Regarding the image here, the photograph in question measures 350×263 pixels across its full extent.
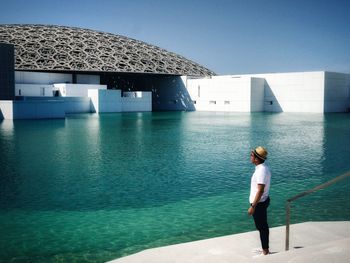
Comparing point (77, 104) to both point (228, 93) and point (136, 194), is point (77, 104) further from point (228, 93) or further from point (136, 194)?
point (136, 194)

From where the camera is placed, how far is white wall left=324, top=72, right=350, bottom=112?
165ft

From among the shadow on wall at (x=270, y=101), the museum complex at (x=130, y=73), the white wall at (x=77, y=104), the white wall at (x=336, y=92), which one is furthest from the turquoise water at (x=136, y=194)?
the shadow on wall at (x=270, y=101)

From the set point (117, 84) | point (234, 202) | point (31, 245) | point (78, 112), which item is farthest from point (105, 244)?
point (117, 84)

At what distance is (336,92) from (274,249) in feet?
167

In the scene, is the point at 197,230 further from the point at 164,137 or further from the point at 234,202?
the point at 164,137

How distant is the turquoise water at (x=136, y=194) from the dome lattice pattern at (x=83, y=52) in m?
34.6

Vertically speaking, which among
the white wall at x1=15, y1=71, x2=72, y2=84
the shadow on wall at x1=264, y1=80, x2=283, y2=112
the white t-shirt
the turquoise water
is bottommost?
the turquoise water

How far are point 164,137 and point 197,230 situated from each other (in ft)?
49.1

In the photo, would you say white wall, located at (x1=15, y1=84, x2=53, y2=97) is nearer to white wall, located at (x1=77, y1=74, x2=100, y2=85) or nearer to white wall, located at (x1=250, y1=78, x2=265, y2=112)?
white wall, located at (x1=77, y1=74, x2=100, y2=85)

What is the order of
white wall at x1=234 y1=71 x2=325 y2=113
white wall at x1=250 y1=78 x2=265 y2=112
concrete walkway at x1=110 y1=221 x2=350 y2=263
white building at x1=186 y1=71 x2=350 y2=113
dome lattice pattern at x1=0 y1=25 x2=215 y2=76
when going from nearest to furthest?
concrete walkway at x1=110 y1=221 x2=350 y2=263, white wall at x1=234 y1=71 x2=325 y2=113, white building at x1=186 y1=71 x2=350 y2=113, dome lattice pattern at x1=0 y1=25 x2=215 y2=76, white wall at x1=250 y1=78 x2=265 y2=112

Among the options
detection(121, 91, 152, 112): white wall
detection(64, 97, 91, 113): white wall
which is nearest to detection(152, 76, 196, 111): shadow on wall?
detection(121, 91, 152, 112): white wall

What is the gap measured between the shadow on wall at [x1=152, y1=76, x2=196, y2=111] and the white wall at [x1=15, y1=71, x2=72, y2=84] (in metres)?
16.7

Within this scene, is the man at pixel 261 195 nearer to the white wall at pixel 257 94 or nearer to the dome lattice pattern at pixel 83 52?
the dome lattice pattern at pixel 83 52

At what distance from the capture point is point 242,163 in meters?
13.9
